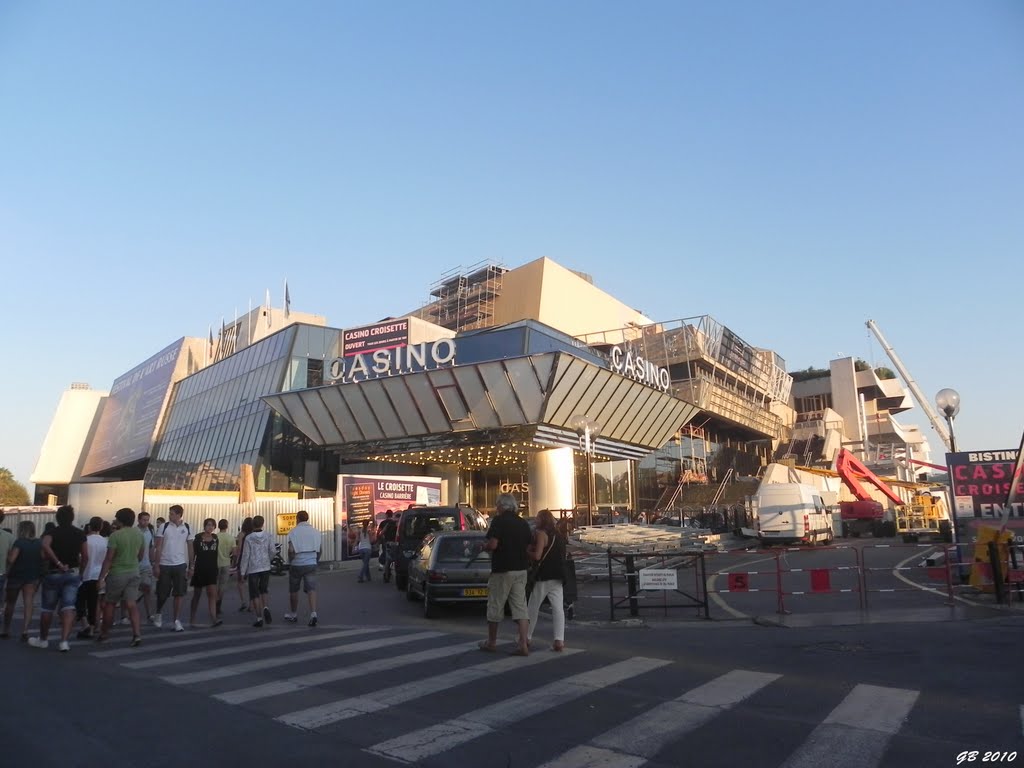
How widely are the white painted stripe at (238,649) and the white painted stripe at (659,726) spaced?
566 cm

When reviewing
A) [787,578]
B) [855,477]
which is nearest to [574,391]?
[855,477]

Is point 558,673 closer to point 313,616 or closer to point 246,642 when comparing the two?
point 246,642

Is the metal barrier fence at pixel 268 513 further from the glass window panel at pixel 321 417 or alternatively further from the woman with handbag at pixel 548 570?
the woman with handbag at pixel 548 570

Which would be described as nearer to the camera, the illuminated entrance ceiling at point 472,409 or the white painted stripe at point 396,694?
the white painted stripe at point 396,694

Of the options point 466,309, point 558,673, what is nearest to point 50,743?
point 558,673

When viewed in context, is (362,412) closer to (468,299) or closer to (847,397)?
(468,299)

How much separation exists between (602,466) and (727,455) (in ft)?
79.3

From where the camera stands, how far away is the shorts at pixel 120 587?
10719mm

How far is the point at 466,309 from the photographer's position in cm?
6981

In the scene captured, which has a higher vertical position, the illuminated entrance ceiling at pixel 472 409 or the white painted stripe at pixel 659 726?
the illuminated entrance ceiling at pixel 472 409

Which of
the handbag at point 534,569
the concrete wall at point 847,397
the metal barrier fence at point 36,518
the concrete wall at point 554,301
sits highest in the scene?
the concrete wall at point 554,301

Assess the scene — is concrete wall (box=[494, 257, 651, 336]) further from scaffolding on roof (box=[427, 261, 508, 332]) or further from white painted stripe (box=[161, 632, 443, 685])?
white painted stripe (box=[161, 632, 443, 685])

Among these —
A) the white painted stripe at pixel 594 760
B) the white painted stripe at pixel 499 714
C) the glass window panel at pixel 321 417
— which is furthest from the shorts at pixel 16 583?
the glass window panel at pixel 321 417

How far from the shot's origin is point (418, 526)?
18.4m
